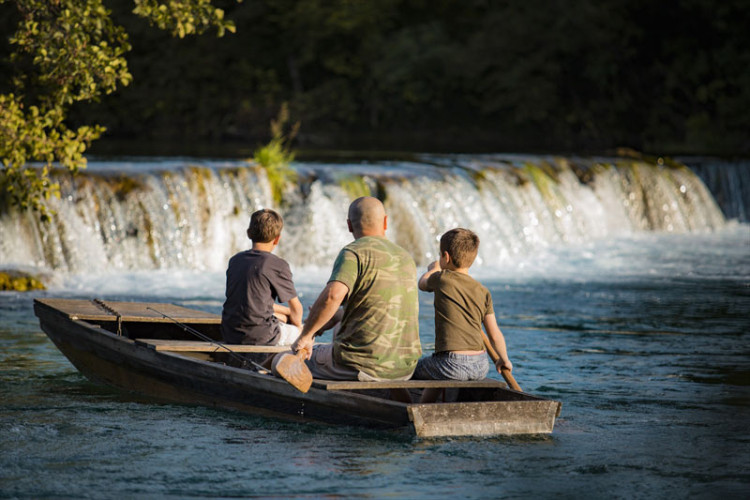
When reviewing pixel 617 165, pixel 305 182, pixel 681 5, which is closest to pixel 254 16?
pixel 681 5

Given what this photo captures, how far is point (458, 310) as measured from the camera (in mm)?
7598

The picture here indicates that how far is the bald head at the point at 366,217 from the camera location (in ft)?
23.6

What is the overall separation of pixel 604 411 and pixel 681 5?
103 ft

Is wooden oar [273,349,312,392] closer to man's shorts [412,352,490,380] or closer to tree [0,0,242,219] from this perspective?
man's shorts [412,352,490,380]

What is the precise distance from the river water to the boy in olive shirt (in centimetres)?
46

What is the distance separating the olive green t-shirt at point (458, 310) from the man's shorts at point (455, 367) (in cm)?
5

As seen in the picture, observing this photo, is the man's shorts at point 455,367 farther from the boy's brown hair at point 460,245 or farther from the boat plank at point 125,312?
the boat plank at point 125,312

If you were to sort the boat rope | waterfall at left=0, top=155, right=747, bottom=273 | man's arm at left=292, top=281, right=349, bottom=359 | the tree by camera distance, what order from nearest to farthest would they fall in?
man's arm at left=292, top=281, right=349, bottom=359 < the boat rope < the tree < waterfall at left=0, top=155, right=747, bottom=273

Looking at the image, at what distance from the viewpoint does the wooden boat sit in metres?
7.30

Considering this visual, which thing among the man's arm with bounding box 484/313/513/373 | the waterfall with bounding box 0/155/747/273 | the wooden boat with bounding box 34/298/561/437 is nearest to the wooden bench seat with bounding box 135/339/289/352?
the wooden boat with bounding box 34/298/561/437

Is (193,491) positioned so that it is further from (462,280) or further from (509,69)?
(509,69)

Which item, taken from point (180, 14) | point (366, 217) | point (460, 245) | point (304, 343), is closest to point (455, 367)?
point (460, 245)

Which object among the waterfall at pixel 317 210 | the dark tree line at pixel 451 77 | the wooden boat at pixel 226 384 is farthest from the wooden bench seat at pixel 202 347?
the dark tree line at pixel 451 77

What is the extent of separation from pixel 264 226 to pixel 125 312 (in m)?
2.20
